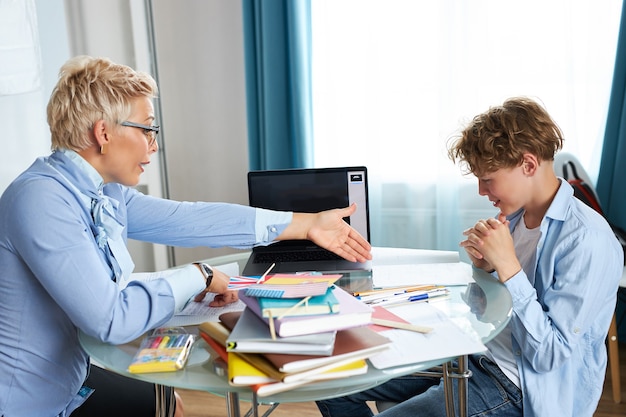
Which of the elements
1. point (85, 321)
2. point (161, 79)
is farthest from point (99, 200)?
point (161, 79)

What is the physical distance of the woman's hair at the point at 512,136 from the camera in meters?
1.45

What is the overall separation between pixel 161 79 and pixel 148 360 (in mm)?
2376

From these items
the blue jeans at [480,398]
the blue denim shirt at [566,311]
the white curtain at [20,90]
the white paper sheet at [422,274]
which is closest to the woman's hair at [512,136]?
the blue denim shirt at [566,311]

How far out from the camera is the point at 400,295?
137 cm

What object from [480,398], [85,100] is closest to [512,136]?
[480,398]

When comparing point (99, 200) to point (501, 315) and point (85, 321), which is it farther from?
point (501, 315)

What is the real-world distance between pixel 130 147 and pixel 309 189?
76cm

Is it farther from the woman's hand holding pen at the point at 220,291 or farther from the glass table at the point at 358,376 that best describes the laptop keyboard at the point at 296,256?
the woman's hand holding pen at the point at 220,291

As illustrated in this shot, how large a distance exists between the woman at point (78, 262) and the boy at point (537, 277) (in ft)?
2.05

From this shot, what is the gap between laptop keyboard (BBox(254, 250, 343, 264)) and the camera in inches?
72.7

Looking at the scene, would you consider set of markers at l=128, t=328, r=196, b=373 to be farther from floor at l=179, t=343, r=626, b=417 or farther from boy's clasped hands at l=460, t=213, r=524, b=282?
floor at l=179, t=343, r=626, b=417

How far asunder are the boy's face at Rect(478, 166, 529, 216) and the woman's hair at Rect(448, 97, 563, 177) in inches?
0.6

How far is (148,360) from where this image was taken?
1.08 m

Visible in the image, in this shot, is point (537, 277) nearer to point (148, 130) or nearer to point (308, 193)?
point (308, 193)
